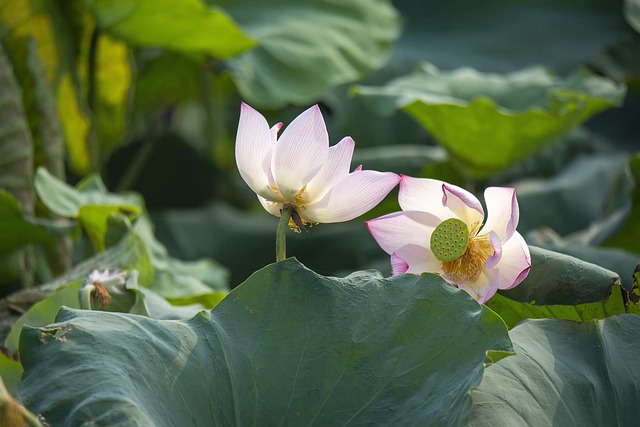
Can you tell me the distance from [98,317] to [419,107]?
0.90 m

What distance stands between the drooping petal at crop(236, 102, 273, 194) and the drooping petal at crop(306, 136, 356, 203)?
43mm

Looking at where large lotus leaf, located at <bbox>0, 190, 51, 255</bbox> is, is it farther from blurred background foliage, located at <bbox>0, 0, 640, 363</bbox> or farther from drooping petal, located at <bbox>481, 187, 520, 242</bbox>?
drooping petal, located at <bbox>481, 187, 520, 242</bbox>

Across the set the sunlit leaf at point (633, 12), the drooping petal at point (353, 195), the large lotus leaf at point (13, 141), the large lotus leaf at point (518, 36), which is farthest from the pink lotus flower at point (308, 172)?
the large lotus leaf at point (518, 36)

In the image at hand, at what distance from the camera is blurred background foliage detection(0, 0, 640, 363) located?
4.57ft

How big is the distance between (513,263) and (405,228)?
10 centimetres

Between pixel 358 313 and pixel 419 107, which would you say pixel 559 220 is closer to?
pixel 419 107

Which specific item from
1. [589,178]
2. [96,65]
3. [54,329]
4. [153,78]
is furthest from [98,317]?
[153,78]

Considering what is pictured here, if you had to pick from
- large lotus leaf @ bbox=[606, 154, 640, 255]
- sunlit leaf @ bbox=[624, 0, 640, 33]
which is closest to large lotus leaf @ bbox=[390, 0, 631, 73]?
sunlit leaf @ bbox=[624, 0, 640, 33]

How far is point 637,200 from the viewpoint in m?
1.41

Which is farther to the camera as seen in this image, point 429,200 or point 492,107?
point 492,107

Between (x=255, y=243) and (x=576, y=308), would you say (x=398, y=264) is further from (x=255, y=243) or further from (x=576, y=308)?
(x=255, y=243)

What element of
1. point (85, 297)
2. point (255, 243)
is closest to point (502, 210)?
point (85, 297)

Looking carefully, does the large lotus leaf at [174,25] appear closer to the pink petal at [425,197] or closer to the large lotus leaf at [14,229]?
the large lotus leaf at [14,229]

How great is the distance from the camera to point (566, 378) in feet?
2.43
